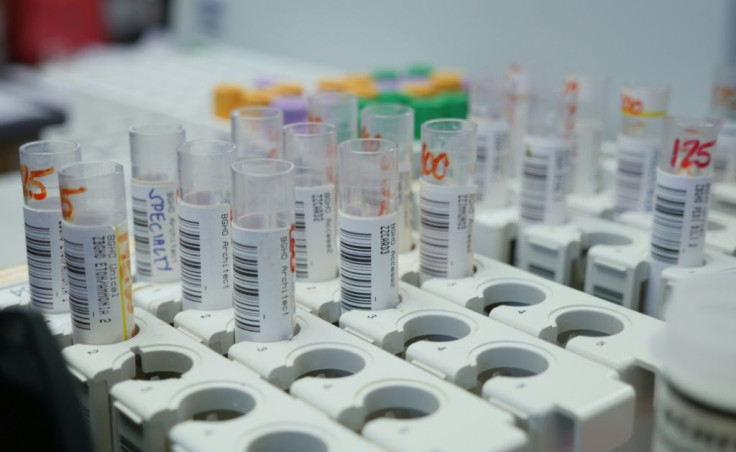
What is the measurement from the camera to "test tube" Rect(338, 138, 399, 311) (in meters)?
0.88

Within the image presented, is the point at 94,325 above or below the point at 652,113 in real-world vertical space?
below

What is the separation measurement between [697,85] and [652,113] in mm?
336

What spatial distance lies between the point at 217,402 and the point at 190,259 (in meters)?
0.17

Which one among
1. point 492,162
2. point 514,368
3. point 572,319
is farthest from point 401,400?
point 492,162

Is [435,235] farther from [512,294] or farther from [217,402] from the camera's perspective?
[217,402]

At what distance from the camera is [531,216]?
1122mm

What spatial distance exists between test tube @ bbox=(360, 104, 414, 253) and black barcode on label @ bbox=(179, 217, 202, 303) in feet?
Result: 0.76

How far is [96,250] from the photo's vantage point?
0.81m

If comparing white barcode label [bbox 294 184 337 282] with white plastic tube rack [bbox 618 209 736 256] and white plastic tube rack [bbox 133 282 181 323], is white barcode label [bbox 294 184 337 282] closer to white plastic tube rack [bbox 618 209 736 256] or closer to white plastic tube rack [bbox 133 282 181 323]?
white plastic tube rack [bbox 133 282 181 323]

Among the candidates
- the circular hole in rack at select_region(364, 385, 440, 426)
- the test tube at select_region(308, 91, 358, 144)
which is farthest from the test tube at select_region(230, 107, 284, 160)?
the circular hole in rack at select_region(364, 385, 440, 426)

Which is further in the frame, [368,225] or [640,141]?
[640,141]

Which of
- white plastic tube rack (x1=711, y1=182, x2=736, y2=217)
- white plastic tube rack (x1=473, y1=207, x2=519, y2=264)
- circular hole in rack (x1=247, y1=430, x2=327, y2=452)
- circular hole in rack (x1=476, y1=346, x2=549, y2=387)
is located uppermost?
white plastic tube rack (x1=711, y1=182, x2=736, y2=217)

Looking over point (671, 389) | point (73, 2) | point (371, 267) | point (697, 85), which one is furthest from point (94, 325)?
point (73, 2)

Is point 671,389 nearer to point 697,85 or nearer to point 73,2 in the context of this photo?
point 697,85
